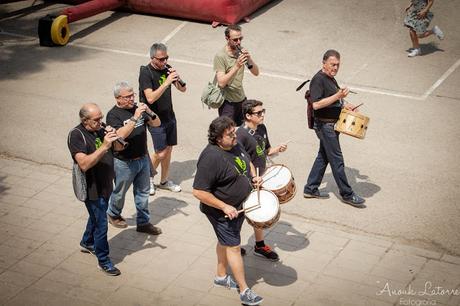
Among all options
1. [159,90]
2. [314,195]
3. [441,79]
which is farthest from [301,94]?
[159,90]

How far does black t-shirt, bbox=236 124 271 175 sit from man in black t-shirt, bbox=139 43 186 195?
1616 millimetres

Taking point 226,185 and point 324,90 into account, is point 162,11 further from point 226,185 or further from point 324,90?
point 226,185

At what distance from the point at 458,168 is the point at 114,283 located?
527 cm

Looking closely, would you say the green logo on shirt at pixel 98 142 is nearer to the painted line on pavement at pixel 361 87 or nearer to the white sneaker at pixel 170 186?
the white sneaker at pixel 170 186

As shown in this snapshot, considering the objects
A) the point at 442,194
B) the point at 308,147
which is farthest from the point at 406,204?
the point at 308,147

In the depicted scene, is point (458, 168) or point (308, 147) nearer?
point (458, 168)

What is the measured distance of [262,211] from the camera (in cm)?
773

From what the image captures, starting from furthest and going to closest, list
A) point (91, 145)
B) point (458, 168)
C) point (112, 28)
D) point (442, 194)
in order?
point (112, 28)
point (458, 168)
point (442, 194)
point (91, 145)

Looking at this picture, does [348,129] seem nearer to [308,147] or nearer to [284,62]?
[308,147]

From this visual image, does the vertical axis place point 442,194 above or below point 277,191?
below

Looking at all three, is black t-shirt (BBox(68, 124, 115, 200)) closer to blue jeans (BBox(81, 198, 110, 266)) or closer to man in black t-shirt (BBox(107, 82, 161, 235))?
blue jeans (BBox(81, 198, 110, 266))

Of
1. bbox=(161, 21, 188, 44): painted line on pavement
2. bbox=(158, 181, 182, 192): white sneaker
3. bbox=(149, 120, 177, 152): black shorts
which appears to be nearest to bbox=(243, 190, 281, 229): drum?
bbox=(149, 120, 177, 152): black shorts

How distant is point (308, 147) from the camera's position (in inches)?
466

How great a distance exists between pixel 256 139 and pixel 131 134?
1492mm
